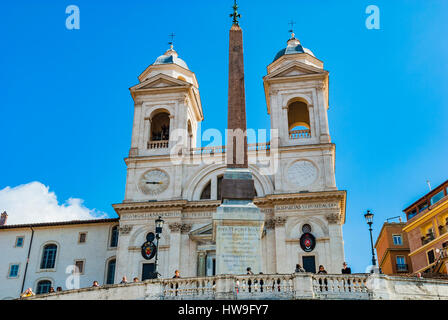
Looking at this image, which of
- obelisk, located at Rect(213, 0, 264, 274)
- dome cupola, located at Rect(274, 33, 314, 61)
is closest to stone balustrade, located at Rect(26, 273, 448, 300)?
obelisk, located at Rect(213, 0, 264, 274)

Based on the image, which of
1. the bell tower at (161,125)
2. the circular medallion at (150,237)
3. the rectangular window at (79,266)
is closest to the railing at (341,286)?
the circular medallion at (150,237)

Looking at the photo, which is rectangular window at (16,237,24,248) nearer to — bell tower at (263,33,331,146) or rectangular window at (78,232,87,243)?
rectangular window at (78,232,87,243)

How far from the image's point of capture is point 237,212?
19.6 m

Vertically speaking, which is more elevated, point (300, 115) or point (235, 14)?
point (300, 115)

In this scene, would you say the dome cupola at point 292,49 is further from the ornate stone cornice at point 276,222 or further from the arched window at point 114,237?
the arched window at point 114,237

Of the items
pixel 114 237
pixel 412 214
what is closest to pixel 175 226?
pixel 114 237

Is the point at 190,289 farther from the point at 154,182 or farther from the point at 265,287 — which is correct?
the point at 154,182

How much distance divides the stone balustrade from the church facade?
15.9 m

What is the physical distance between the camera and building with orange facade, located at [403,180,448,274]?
43.3 m

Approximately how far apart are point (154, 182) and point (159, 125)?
8.03 m

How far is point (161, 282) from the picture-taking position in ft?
57.7

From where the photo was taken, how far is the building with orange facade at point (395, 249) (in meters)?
55.6
